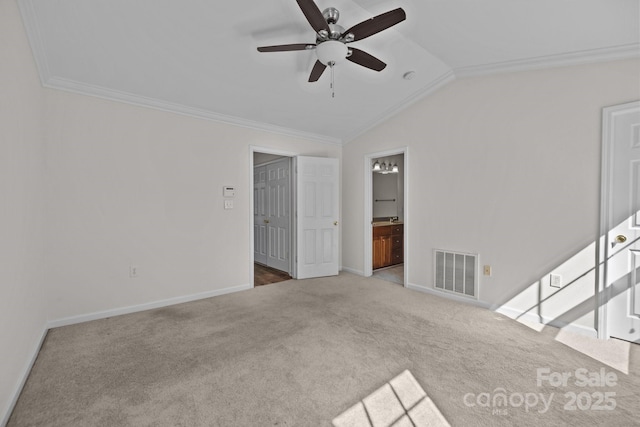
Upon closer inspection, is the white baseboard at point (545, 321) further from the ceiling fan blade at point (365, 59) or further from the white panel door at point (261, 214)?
the white panel door at point (261, 214)

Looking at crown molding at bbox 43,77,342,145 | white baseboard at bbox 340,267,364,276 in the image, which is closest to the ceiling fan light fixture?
crown molding at bbox 43,77,342,145

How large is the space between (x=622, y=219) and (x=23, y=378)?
4.91 metres

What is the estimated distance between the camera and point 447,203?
377 cm

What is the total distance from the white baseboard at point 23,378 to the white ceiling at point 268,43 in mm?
2408

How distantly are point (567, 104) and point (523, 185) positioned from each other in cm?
85

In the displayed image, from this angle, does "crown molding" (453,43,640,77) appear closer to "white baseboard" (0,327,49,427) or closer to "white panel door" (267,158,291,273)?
"white panel door" (267,158,291,273)

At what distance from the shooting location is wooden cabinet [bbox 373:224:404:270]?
5.23 metres

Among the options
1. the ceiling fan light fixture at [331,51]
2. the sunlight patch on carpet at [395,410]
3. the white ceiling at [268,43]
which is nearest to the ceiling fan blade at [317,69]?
the ceiling fan light fixture at [331,51]

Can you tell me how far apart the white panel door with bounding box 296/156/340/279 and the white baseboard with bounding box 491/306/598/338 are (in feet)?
8.27

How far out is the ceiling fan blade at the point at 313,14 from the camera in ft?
5.98

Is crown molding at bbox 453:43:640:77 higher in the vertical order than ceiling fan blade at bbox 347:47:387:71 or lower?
higher

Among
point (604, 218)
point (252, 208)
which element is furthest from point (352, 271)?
point (604, 218)

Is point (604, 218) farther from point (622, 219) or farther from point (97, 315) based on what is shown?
point (97, 315)

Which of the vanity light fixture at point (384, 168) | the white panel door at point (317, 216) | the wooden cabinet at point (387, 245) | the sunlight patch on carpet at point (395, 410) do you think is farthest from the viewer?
the vanity light fixture at point (384, 168)
